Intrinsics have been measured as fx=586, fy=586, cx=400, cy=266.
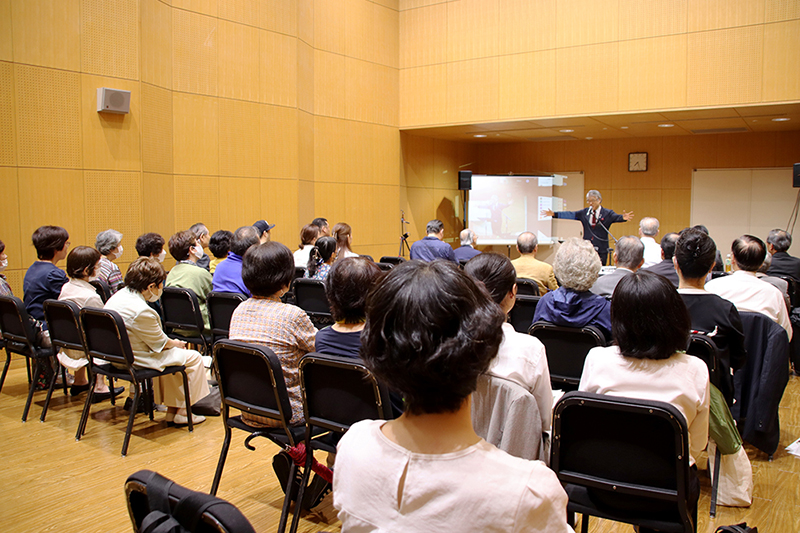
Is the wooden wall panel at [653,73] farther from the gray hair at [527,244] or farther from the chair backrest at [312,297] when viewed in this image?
the chair backrest at [312,297]

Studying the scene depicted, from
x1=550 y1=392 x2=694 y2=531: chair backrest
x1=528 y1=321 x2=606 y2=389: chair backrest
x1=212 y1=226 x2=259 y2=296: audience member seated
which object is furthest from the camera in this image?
x1=212 y1=226 x2=259 y2=296: audience member seated

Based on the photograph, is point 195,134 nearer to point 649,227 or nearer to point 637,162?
point 649,227

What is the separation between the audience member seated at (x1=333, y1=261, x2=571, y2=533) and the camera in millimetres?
1000

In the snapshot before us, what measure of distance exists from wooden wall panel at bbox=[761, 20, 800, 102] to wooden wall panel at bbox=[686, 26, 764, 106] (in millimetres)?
76

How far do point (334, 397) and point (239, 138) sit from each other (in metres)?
6.44

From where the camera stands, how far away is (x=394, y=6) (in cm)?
1038

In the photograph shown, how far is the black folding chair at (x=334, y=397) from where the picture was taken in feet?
7.81

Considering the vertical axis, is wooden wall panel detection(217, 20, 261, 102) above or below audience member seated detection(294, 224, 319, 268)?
above

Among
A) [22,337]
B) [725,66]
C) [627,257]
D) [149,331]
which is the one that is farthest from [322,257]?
[725,66]

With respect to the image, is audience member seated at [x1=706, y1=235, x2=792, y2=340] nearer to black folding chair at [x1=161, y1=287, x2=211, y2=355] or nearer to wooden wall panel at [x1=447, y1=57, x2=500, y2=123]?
black folding chair at [x1=161, y1=287, x2=211, y2=355]

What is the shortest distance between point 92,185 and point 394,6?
250 inches

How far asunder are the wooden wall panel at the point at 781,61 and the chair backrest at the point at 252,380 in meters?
7.61

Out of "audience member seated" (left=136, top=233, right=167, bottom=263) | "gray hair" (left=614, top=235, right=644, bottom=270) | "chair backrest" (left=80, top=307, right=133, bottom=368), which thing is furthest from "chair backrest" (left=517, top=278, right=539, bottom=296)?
"audience member seated" (left=136, top=233, right=167, bottom=263)

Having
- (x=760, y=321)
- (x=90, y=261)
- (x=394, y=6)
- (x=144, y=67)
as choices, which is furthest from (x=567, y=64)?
(x=90, y=261)
